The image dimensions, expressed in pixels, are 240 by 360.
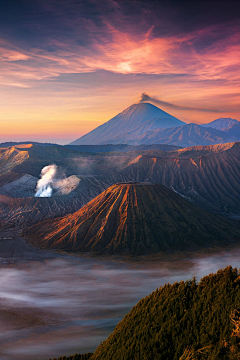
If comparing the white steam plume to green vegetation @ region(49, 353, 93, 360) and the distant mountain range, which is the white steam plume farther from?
green vegetation @ region(49, 353, 93, 360)

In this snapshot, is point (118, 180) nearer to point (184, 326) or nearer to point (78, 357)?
point (78, 357)

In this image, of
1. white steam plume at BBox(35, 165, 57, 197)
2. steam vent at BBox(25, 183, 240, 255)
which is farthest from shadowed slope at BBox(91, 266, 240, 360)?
white steam plume at BBox(35, 165, 57, 197)

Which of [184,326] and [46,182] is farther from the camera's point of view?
[46,182]

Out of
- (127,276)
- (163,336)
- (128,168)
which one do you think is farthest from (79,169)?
(163,336)

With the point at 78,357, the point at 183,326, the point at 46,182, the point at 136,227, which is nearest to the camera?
the point at 183,326

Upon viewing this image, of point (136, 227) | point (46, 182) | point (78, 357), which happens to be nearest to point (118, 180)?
point (46, 182)

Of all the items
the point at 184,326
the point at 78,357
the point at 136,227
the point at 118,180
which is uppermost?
the point at 118,180
